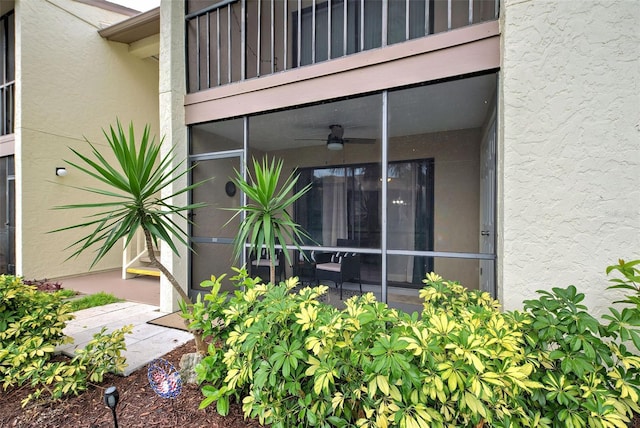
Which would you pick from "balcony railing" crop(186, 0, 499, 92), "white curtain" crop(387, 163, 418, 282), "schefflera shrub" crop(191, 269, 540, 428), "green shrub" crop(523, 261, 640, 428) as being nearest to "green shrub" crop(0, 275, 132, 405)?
"schefflera shrub" crop(191, 269, 540, 428)

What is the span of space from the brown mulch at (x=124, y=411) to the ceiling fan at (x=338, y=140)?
3704 mm

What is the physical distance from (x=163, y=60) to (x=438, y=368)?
198 inches

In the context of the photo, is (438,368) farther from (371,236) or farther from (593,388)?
(371,236)

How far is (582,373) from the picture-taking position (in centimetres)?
148

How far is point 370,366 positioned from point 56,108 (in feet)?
26.6

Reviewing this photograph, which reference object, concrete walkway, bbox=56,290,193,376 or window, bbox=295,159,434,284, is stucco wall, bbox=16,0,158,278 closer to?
concrete walkway, bbox=56,290,193,376

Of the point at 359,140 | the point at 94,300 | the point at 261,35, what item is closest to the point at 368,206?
the point at 359,140

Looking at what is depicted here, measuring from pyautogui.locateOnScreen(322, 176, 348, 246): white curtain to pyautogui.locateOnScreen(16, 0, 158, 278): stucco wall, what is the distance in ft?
16.7

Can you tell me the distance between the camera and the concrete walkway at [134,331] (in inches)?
115

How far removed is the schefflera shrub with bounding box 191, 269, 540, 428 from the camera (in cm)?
136

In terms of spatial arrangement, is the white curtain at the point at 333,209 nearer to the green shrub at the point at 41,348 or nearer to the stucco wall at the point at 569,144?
the stucco wall at the point at 569,144

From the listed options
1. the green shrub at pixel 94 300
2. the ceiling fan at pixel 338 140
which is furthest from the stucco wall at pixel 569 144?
the green shrub at pixel 94 300

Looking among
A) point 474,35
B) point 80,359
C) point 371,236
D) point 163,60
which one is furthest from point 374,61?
point 80,359

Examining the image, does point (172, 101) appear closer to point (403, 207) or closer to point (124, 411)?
point (124, 411)
